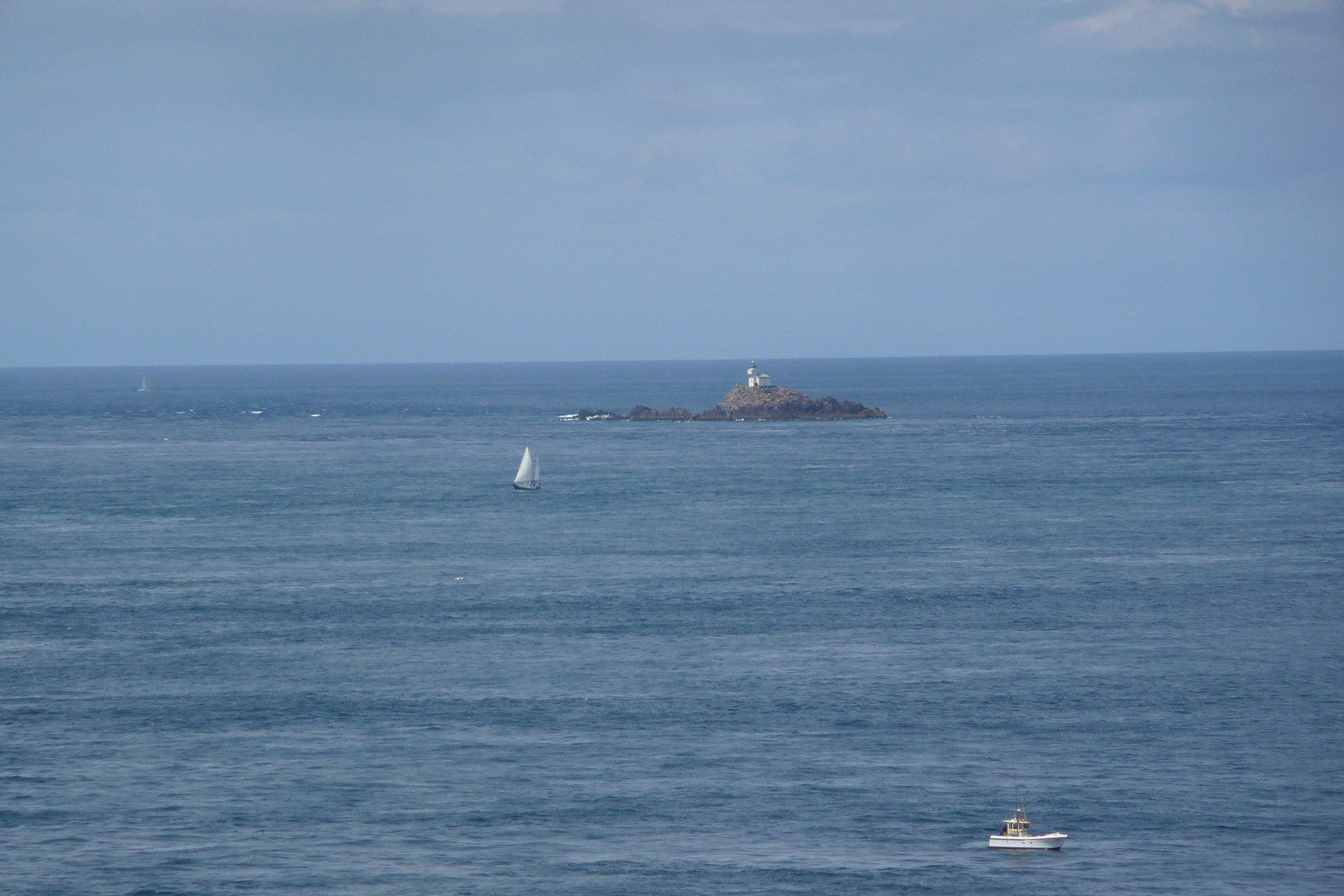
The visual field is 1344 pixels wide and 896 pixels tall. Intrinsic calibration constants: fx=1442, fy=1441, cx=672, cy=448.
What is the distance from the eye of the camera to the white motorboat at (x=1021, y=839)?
42.2 m

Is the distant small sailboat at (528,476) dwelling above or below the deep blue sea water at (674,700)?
above

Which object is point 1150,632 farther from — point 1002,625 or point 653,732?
point 653,732

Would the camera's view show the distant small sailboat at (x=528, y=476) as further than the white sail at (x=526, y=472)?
Yes

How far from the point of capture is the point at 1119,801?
150 feet

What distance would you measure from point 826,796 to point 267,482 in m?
97.7

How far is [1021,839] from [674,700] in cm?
1755

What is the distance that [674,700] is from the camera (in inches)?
2223

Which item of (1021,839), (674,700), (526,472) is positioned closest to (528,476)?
(526,472)

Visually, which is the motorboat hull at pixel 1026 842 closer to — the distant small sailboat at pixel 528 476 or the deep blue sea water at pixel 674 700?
the deep blue sea water at pixel 674 700

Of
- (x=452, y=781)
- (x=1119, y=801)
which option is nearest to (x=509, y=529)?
(x=452, y=781)

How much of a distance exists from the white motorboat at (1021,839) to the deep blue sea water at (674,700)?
19.1 inches

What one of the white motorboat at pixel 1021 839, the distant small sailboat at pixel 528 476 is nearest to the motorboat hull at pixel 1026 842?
the white motorboat at pixel 1021 839

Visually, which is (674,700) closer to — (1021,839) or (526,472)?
(1021,839)

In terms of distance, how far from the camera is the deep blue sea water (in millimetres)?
42406
